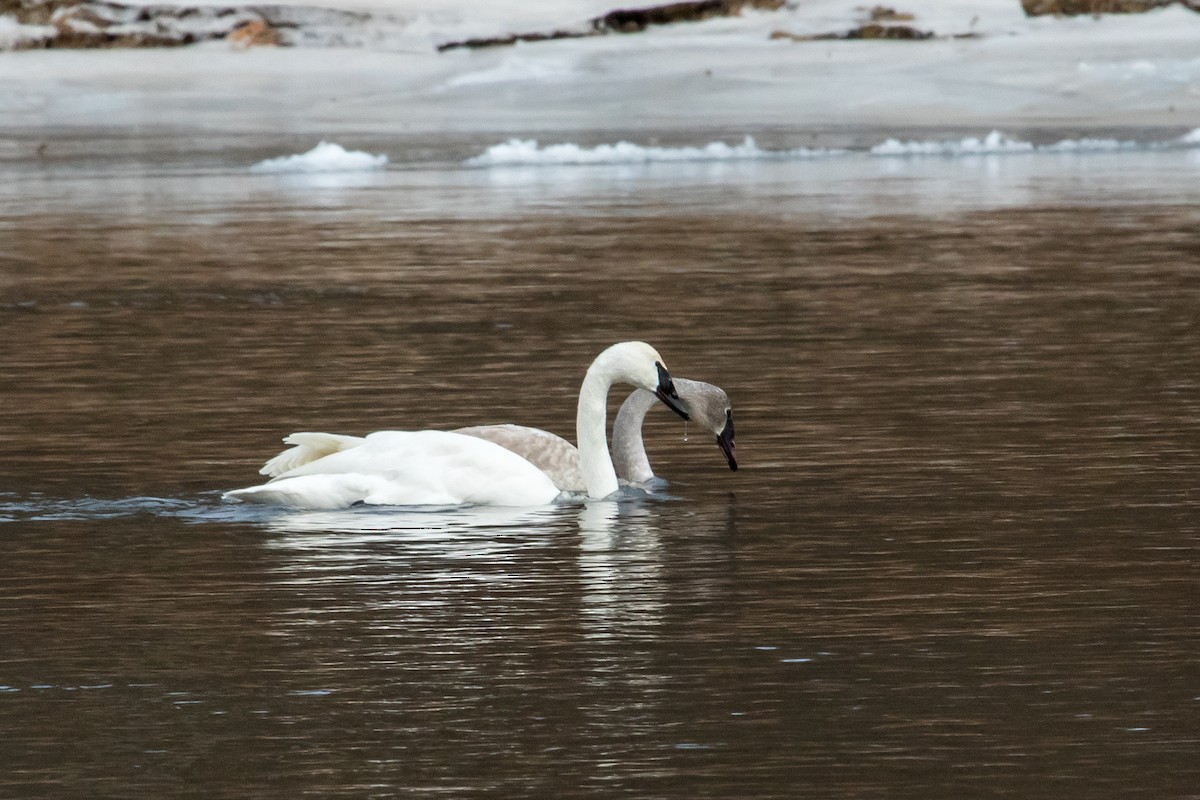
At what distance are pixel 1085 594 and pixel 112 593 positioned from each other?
8.96 ft

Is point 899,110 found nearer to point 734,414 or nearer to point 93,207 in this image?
point 93,207

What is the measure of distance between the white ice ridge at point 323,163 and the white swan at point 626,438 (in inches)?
859

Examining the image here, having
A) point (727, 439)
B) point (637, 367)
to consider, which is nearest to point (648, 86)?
point (727, 439)

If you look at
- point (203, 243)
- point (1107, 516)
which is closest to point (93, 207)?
point (203, 243)

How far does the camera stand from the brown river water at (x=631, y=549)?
207 inches

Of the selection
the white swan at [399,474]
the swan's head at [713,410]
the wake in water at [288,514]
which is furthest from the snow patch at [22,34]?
the white swan at [399,474]

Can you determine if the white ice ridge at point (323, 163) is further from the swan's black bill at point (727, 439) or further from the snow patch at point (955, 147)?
the swan's black bill at point (727, 439)

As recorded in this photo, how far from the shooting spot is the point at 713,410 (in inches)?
365

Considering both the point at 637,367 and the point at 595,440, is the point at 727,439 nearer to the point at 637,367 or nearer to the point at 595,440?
the point at 637,367

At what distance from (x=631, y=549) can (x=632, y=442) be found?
159 cm

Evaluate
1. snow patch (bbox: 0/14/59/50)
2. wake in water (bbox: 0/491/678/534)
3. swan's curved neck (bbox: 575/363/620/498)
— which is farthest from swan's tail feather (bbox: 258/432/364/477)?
snow patch (bbox: 0/14/59/50)

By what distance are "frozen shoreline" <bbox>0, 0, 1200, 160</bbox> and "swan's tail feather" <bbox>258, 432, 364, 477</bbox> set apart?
79.6ft

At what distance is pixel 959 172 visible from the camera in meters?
28.8

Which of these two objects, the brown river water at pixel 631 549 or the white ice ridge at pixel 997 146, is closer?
the brown river water at pixel 631 549
